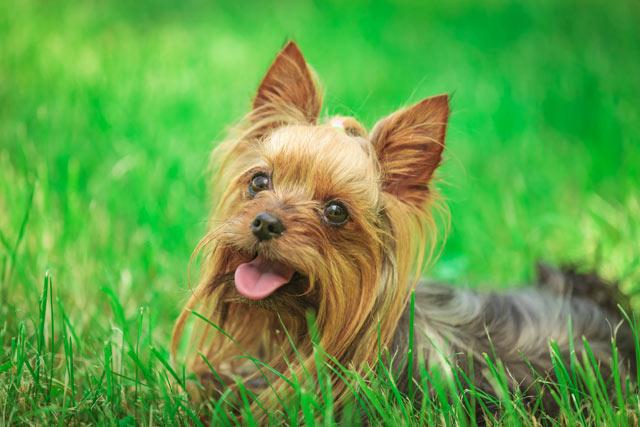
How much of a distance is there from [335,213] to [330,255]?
13cm

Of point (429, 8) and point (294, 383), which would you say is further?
point (429, 8)

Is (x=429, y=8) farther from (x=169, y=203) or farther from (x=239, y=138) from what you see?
(x=239, y=138)

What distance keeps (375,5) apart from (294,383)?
24.7ft

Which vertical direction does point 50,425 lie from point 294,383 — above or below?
below

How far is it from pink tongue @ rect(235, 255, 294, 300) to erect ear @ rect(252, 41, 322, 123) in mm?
548

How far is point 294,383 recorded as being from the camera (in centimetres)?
225

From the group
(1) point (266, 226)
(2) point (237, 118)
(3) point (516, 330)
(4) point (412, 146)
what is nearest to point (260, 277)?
(1) point (266, 226)

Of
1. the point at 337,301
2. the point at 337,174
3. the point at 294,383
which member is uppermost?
the point at 337,174

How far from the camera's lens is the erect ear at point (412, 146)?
235 cm

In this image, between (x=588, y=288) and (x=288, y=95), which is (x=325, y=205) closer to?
(x=288, y=95)

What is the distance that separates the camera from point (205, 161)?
4383 millimetres

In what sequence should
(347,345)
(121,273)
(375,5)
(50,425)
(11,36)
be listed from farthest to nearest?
(375,5), (11,36), (121,273), (347,345), (50,425)

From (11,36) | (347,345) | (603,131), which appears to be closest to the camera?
(347,345)

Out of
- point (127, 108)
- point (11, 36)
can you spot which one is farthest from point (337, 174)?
point (11, 36)
